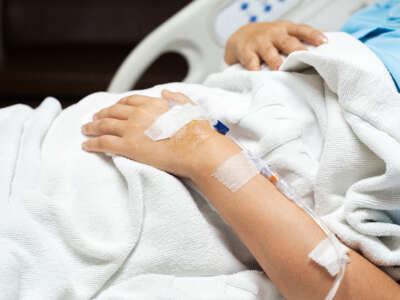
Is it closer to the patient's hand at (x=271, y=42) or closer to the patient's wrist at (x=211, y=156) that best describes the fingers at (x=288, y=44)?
the patient's hand at (x=271, y=42)

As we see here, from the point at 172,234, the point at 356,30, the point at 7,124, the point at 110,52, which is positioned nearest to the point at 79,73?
the point at 110,52

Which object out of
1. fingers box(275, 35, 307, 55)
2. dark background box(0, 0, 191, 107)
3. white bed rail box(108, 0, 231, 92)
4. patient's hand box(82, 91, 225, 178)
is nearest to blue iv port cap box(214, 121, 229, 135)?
patient's hand box(82, 91, 225, 178)

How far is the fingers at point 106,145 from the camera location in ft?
2.23

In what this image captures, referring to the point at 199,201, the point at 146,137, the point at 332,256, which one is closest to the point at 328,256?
the point at 332,256

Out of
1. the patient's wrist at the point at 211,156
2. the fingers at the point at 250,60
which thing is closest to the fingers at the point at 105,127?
the patient's wrist at the point at 211,156

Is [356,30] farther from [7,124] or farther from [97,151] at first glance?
[7,124]

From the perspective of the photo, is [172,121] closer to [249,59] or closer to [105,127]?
[105,127]

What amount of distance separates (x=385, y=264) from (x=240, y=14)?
820 millimetres

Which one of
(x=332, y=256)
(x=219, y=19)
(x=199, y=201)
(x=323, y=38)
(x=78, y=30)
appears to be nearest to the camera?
(x=332, y=256)

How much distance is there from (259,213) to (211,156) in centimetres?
11

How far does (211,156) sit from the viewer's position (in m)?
0.61

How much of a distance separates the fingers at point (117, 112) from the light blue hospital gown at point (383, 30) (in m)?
0.41

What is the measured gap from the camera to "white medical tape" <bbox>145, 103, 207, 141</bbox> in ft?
2.18

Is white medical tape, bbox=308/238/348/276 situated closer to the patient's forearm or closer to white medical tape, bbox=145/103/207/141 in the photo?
the patient's forearm
